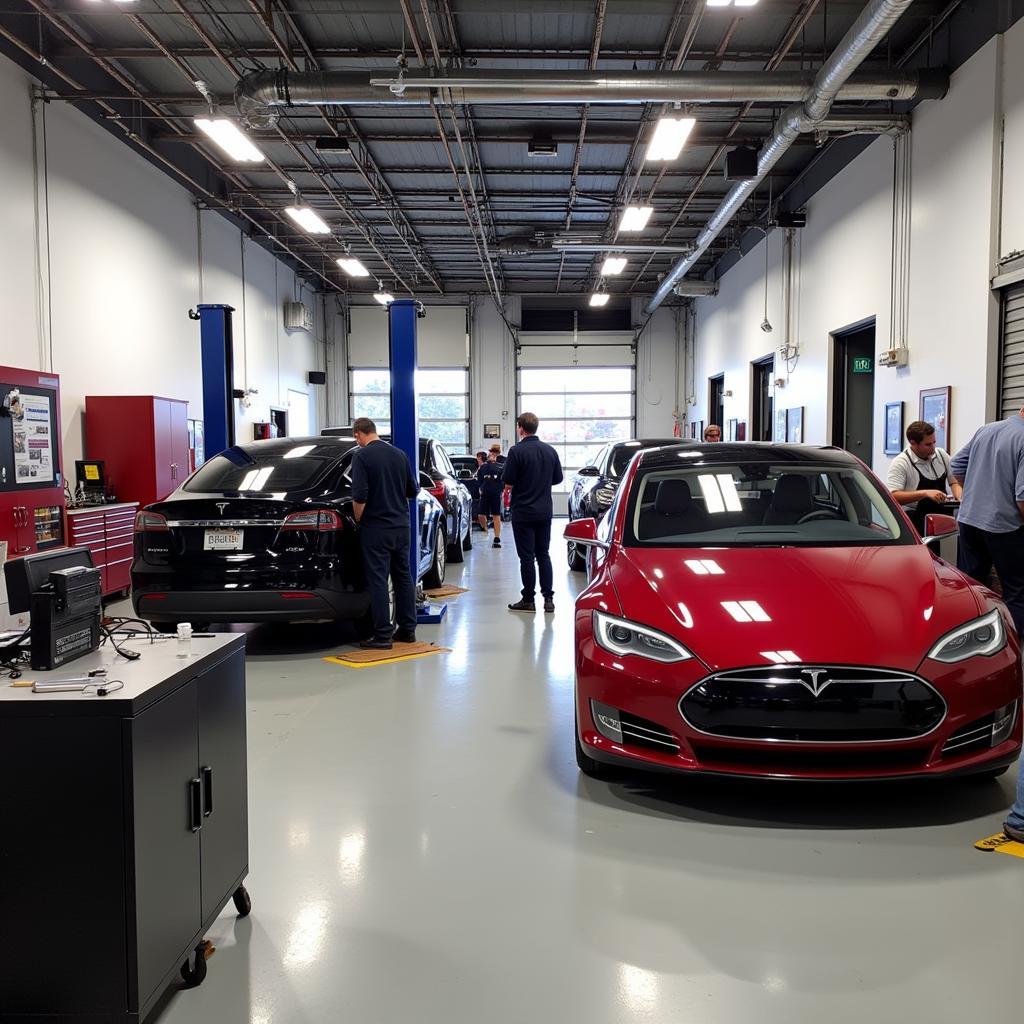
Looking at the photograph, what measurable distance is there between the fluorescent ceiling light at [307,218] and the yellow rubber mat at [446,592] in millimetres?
6599

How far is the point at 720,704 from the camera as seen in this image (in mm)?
2842

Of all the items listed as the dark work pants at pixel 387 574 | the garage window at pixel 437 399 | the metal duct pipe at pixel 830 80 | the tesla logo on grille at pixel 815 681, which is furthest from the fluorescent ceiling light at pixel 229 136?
the garage window at pixel 437 399

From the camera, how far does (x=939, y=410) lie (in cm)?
807

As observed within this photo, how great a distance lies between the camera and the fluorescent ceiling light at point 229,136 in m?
8.24

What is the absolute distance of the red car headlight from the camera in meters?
2.97

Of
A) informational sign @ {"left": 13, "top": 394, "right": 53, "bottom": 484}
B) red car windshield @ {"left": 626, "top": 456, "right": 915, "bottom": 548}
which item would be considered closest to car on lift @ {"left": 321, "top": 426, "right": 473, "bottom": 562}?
informational sign @ {"left": 13, "top": 394, "right": 53, "bottom": 484}

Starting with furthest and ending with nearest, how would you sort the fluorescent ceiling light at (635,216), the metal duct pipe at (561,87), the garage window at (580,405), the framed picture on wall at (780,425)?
the garage window at (580,405) → the framed picture on wall at (780,425) → the fluorescent ceiling light at (635,216) → the metal duct pipe at (561,87)

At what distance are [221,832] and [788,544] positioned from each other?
8.30 ft

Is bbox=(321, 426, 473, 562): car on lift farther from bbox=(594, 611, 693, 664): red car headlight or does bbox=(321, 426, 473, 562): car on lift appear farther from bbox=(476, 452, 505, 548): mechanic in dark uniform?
bbox=(594, 611, 693, 664): red car headlight

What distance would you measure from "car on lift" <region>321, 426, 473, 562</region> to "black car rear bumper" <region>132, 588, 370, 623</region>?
2.13m

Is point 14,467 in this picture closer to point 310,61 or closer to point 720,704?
point 310,61

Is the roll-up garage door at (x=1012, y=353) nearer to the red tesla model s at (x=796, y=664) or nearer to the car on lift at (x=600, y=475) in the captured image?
the car on lift at (x=600, y=475)

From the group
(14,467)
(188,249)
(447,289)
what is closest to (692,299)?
(447,289)

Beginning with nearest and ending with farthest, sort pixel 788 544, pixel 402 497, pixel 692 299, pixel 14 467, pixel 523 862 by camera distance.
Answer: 1. pixel 523 862
2. pixel 788 544
3. pixel 402 497
4. pixel 14 467
5. pixel 692 299
